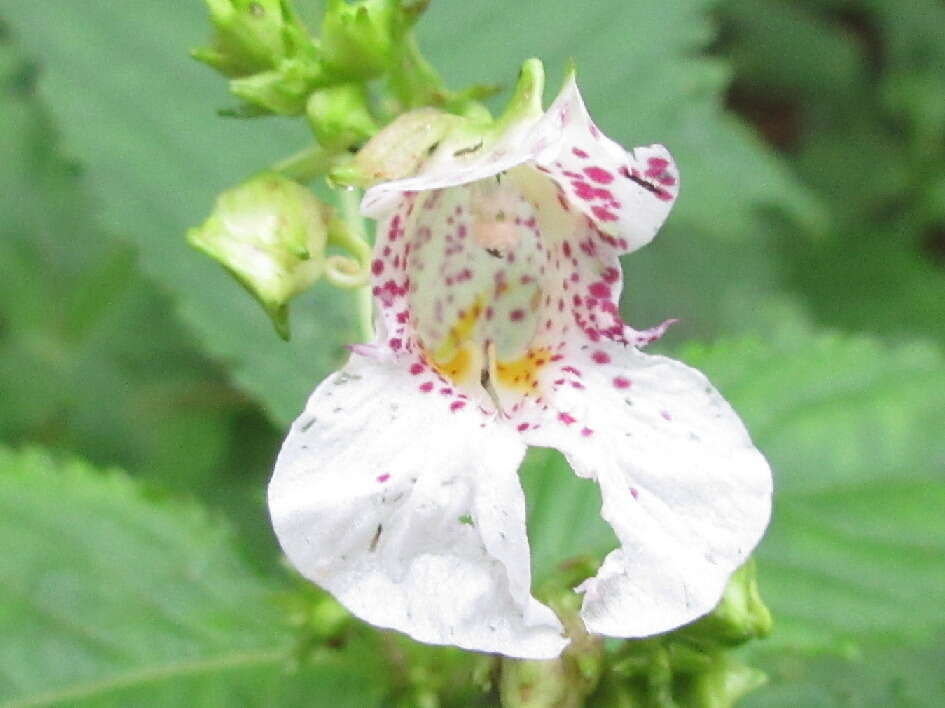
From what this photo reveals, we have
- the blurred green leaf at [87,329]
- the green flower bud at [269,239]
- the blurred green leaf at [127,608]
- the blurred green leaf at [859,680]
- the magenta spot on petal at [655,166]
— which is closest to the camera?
the green flower bud at [269,239]

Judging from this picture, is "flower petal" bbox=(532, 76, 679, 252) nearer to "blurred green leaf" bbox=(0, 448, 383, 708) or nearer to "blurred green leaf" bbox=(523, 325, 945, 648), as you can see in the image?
"blurred green leaf" bbox=(523, 325, 945, 648)

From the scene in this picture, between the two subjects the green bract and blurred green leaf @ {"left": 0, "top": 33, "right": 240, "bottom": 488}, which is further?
blurred green leaf @ {"left": 0, "top": 33, "right": 240, "bottom": 488}

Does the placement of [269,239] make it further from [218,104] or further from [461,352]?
[218,104]

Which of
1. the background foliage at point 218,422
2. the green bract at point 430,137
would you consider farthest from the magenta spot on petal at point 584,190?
the background foliage at point 218,422

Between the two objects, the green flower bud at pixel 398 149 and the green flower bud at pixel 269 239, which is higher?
the green flower bud at pixel 398 149

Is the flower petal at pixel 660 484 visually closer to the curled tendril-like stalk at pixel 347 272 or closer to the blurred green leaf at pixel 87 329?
the curled tendril-like stalk at pixel 347 272

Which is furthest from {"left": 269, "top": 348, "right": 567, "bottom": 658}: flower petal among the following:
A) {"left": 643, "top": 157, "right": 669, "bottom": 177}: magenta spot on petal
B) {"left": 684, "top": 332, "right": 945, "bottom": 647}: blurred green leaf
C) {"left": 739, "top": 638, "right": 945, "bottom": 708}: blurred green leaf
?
{"left": 739, "top": 638, "right": 945, "bottom": 708}: blurred green leaf

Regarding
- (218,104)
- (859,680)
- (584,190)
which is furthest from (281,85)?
(859,680)

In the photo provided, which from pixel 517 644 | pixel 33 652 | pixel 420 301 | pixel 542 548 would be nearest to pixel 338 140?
pixel 420 301
